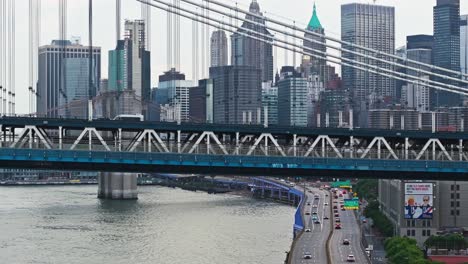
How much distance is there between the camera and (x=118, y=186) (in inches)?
3346

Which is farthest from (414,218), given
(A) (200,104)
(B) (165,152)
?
(A) (200,104)

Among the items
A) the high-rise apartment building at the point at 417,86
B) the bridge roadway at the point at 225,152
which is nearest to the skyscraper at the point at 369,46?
the high-rise apartment building at the point at 417,86

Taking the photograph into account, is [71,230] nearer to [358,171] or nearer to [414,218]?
[414,218]

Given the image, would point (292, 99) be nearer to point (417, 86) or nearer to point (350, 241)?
point (417, 86)

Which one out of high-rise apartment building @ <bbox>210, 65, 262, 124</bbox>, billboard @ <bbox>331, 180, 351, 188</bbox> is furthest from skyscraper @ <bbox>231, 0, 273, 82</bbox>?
billboard @ <bbox>331, 180, 351, 188</bbox>

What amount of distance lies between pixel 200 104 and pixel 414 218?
178 feet

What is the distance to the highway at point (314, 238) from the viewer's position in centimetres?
4112

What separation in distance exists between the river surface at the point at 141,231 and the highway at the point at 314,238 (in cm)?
95

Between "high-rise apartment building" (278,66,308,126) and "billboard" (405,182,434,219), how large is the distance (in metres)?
56.7

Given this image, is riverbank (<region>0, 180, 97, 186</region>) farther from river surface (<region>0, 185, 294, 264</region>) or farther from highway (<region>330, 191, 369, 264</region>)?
highway (<region>330, 191, 369, 264</region>)

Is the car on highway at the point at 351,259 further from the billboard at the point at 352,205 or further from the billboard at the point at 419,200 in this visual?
the billboard at the point at 352,205

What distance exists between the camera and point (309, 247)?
1766 inches

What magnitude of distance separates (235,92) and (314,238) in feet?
178

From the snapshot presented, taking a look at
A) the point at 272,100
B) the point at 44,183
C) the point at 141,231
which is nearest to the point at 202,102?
the point at 272,100
